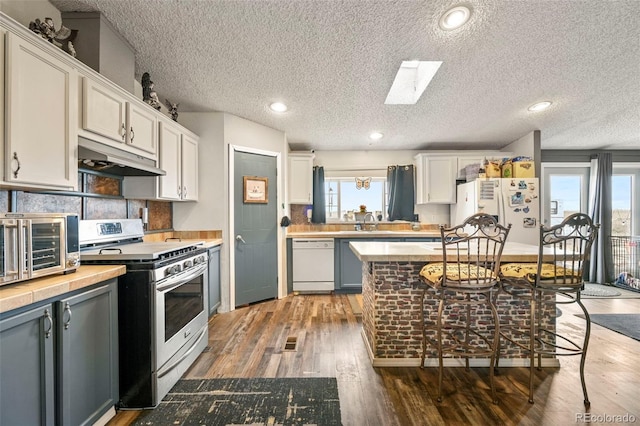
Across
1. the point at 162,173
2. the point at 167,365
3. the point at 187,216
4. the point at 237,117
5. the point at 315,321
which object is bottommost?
the point at 315,321

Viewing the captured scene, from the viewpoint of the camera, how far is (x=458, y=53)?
2266mm

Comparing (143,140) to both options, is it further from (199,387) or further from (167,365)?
(199,387)

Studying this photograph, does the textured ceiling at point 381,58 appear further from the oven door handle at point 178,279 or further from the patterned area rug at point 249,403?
the patterned area rug at point 249,403

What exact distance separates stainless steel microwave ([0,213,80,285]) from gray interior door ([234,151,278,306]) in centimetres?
212

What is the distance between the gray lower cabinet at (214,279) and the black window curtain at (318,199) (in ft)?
6.18

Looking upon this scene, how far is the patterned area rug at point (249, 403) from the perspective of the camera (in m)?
1.63

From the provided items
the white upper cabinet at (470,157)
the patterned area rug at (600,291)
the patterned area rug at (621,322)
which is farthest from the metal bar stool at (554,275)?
the patterned area rug at (600,291)

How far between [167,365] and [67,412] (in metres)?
0.57

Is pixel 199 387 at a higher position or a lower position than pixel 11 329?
lower

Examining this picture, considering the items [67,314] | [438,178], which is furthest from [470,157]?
[67,314]

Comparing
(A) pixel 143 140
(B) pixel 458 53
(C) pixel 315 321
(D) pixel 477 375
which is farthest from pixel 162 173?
(D) pixel 477 375

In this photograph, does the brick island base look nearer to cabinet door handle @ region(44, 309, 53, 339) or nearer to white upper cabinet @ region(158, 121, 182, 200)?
cabinet door handle @ region(44, 309, 53, 339)

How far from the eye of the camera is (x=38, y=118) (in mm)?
1447

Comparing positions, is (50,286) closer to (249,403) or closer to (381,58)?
(249,403)
